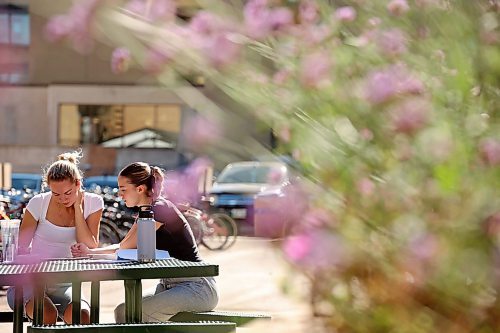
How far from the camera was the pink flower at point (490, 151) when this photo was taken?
192 cm

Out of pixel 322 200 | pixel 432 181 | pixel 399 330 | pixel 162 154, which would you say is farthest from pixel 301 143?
pixel 162 154

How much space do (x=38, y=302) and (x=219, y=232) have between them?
1170 cm

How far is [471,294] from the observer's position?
6.54 feet

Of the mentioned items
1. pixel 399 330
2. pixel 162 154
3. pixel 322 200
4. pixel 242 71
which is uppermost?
pixel 162 154

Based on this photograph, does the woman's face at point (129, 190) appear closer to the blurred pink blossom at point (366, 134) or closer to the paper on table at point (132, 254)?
the paper on table at point (132, 254)

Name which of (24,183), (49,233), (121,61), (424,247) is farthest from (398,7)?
(24,183)

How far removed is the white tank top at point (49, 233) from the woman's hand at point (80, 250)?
0.91 feet

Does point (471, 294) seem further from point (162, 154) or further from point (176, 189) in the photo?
point (162, 154)

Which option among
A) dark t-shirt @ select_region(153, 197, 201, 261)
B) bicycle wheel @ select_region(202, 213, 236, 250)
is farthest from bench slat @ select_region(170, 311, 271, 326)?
bicycle wheel @ select_region(202, 213, 236, 250)

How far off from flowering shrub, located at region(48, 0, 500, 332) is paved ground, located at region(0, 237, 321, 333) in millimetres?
158

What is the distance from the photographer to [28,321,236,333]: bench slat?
13.4 ft

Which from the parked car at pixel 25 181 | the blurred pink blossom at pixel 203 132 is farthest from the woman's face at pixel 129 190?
the parked car at pixel 25 181

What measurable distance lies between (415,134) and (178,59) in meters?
0.61

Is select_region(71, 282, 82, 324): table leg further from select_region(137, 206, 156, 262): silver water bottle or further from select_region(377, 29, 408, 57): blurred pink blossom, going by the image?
select_region(377, 29, 408, 57): blurred pink blossom
